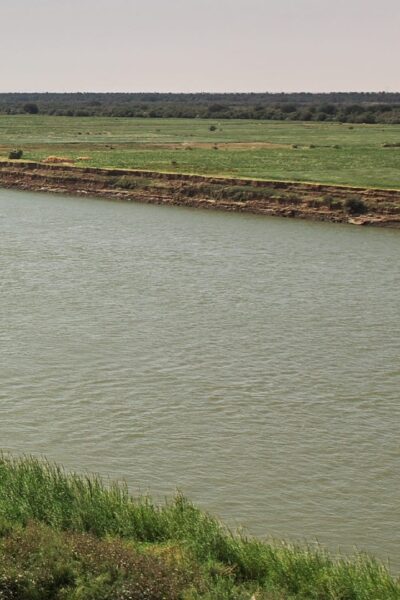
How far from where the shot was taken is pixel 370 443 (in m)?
15.6

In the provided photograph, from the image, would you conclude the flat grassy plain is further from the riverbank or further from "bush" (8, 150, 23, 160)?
the riverbank

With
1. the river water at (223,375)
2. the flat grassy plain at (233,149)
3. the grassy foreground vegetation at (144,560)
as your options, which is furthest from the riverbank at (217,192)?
the grassy foreground vegetation at (144,560)

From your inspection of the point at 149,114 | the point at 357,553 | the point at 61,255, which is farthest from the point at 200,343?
the point at 149,114

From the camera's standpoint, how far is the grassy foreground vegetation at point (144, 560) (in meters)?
9.79

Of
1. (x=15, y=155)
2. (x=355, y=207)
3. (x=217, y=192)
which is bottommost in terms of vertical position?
(x=355, y=207)

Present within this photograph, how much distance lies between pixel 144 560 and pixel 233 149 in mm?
56237

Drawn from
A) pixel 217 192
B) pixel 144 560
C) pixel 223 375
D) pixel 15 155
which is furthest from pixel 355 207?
pixel 144 560

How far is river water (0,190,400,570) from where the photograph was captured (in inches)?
544

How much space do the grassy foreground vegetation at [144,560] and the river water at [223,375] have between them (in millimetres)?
1566

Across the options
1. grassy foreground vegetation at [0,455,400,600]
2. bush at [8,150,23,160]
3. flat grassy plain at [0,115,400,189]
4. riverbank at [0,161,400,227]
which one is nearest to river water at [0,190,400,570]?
grassy foreground vegetation at [0,455,400,600]

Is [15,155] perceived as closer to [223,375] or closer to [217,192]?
[217,192]

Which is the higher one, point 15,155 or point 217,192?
point 15,155

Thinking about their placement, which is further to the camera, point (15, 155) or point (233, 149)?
point (233, 149)

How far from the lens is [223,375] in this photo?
19.0m
